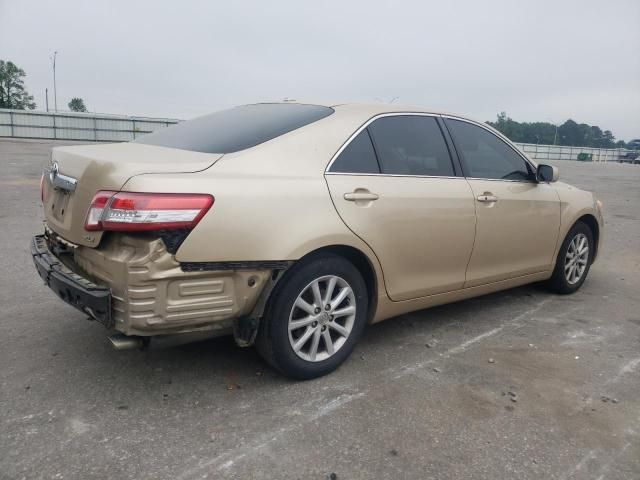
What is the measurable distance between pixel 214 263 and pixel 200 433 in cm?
79

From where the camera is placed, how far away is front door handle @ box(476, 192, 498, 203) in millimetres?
3914

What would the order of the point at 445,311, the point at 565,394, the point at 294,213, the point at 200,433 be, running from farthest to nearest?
the point at 445,311
the point at 565,394
the point at 294,213
the point at 200,433

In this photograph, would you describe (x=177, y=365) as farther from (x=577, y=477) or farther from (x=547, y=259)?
(x=547, y=259)

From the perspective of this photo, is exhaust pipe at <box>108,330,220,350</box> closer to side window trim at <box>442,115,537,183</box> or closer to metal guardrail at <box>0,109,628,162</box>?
side window trim at <box>442,115,537,183</box>

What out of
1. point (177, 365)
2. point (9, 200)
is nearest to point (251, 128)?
point (177, 365)

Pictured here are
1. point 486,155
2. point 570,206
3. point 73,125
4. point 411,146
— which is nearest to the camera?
point 411,146

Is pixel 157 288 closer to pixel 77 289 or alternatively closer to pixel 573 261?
pixel 77 289

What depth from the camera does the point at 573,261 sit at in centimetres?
505

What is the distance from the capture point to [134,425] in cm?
259

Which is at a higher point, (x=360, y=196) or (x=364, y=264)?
(x=360, y=196)

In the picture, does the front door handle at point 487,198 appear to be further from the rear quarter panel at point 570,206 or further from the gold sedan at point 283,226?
the rear quarter panel at point 570,206

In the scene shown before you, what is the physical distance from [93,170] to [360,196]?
143 cm

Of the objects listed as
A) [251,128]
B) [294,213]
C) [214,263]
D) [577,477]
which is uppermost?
[251,128]

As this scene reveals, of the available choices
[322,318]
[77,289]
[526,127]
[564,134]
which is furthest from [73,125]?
[564,134]
